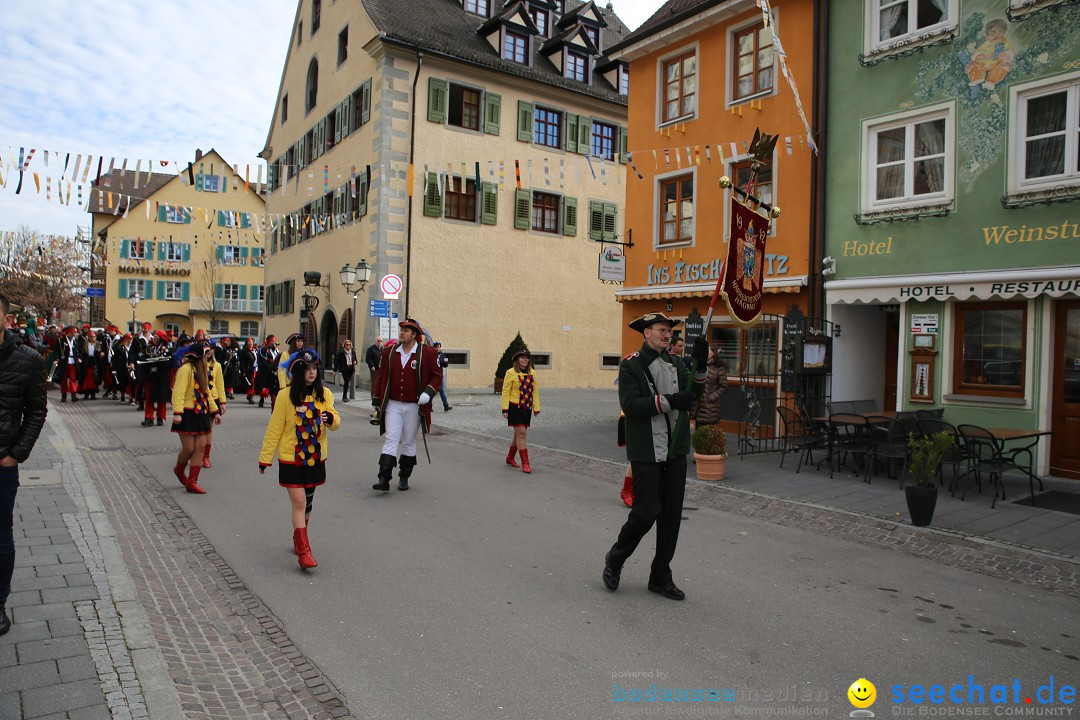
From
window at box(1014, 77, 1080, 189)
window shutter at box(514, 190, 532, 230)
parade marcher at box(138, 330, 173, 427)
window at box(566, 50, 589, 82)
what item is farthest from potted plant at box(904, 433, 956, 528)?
window at box(566, 50, 589, 82)

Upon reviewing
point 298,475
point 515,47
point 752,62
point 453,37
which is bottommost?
point 298,475

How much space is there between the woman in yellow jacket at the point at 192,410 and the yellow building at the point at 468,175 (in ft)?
48.7

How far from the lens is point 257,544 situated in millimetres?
6355

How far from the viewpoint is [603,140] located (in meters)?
29.2

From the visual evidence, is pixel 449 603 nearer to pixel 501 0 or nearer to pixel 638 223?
pixel 638 223

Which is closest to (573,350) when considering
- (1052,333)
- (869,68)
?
(869,68)

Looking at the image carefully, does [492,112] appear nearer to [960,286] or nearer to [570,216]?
[570,216]

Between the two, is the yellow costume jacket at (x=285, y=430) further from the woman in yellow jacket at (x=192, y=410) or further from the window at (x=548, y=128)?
the window at (x=548, y=128)

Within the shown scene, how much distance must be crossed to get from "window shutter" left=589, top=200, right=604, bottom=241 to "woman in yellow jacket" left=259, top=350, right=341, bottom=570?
78.2ft

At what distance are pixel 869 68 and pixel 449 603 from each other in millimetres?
11352

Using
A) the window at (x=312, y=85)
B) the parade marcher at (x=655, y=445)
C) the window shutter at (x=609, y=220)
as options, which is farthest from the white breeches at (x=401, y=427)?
the window at (x=312, y=85)

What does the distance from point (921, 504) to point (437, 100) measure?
21353mm

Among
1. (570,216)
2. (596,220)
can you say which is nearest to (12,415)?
(570,216)

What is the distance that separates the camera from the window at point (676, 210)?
50.9 feet
